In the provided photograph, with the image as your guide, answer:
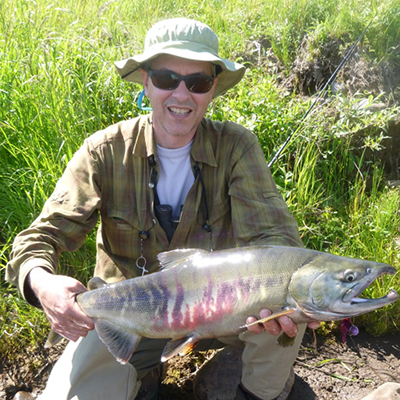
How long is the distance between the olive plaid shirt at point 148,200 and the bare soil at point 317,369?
79 cm

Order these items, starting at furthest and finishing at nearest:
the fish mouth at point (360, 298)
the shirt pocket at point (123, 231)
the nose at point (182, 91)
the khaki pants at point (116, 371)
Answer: the shirt pocket at point (123, 231)
the nose at point (182, 91)
the khaki pants at point (116, 371)
the fish mouth at point (360, 298)

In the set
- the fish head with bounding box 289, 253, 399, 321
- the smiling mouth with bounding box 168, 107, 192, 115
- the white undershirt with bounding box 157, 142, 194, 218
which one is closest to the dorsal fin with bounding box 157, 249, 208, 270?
the fish head with bounding box 289, 253, 399, 321

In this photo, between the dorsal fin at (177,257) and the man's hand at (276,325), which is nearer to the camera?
the man's hand at (276,325)

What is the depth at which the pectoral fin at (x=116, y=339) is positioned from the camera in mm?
2320

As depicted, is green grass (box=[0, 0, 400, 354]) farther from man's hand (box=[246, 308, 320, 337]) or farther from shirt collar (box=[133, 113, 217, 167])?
man's hand (box=[246, 308, 320, 337])

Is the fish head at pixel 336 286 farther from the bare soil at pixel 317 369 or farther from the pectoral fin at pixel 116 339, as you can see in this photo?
the bare soil at pixel 317 369

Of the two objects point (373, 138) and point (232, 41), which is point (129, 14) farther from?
point (373, 138)

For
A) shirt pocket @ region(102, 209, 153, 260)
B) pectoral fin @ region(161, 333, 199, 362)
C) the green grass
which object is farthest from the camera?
the green grass

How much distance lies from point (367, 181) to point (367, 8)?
2.03 metres

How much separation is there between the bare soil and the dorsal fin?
1192 mm

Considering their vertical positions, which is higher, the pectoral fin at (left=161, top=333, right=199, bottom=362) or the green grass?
the green grass

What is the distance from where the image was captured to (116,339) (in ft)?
7.63

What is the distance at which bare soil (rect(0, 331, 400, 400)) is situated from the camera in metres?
3.12

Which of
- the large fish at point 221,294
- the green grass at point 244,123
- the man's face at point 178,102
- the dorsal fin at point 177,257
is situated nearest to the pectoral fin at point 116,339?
the large fish at point 221,294
